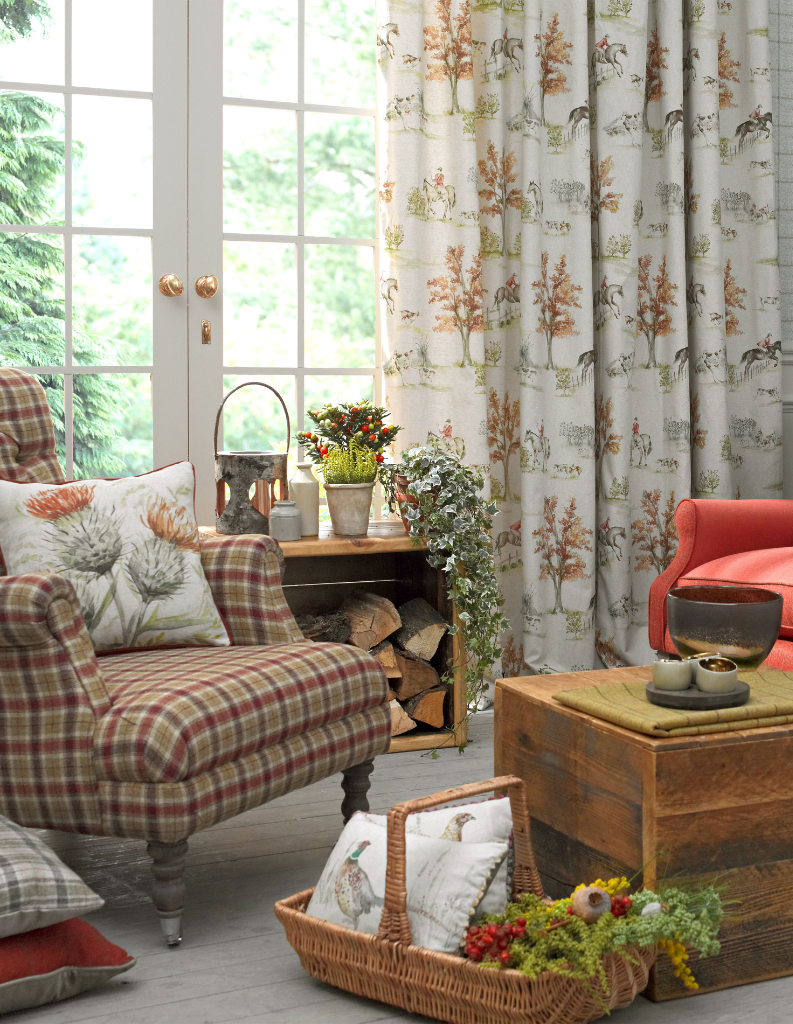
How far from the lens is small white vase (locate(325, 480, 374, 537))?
2.85 metres

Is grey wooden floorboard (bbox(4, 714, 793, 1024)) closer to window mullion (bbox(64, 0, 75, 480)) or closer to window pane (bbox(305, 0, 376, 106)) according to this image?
window mullion (bbox(64, 0, 75, 480))

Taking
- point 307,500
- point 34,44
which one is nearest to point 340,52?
point 34,44

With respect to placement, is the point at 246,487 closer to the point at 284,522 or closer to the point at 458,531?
the point at 284,522

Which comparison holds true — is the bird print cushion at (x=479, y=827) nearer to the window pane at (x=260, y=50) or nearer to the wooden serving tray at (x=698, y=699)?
the wooden serving tray at (x=698, y=699)

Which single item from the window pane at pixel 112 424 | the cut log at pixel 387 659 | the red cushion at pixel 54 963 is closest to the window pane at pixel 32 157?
the window pane at pixel 112 424

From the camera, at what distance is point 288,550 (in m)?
2.74

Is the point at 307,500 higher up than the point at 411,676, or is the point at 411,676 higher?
the point at 307,500

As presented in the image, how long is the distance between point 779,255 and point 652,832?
8.95 ft

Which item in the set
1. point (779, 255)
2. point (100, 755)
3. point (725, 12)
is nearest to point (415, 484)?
point (100, 755)

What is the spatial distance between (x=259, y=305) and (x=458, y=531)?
3.15 ft

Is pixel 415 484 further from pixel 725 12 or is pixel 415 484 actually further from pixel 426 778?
pixel 725 12

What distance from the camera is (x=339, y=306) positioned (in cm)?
333

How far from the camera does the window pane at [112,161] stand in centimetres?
306

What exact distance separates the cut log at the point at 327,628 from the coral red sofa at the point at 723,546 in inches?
31.8
